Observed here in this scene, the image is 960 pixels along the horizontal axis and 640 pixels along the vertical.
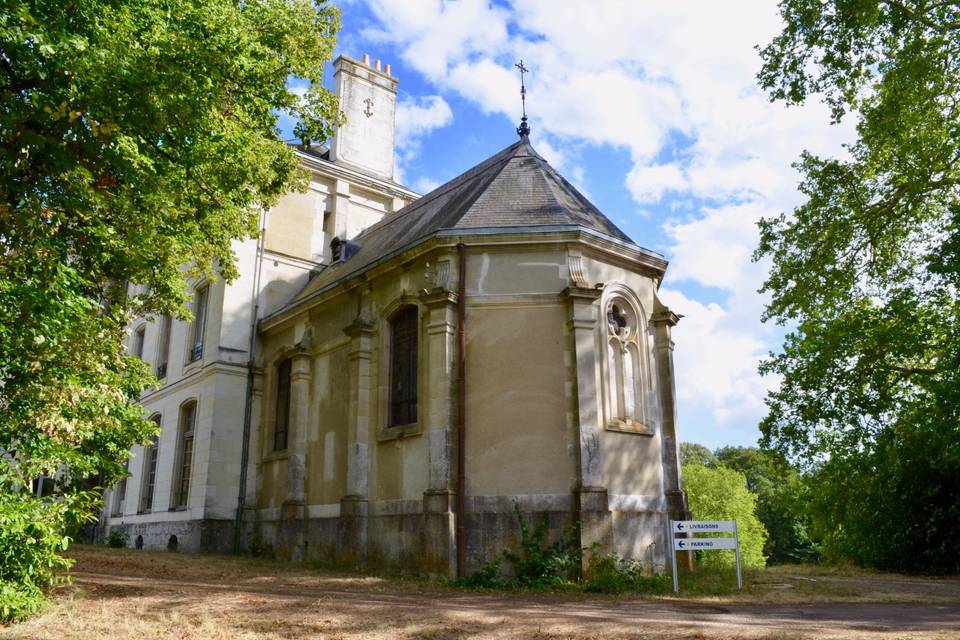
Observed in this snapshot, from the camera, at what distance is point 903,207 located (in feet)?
55.0

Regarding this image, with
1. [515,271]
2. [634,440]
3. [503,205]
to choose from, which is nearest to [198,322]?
[503,205]

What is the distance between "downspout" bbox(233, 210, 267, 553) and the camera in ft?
63.4

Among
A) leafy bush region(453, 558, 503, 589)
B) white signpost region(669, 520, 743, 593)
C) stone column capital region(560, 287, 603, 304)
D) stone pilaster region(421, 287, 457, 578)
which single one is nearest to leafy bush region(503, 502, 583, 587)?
leafy bush region(453, 558, 503, 589)

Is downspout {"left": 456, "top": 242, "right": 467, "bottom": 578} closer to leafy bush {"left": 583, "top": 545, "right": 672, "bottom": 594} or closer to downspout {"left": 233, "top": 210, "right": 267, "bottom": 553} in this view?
leafy bush {"left": 583, "top": 545, "right": 672, "bottom": 594}

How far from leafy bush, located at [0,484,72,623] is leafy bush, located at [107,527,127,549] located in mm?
16831

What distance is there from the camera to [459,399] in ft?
43.5

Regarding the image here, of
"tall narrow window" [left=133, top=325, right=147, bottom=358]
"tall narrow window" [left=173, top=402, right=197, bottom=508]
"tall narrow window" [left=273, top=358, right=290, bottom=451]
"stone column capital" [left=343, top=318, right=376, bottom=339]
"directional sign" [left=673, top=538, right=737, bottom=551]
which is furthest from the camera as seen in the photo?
"tall narrow window" [left=133, top=325, right=147, bottom=358]

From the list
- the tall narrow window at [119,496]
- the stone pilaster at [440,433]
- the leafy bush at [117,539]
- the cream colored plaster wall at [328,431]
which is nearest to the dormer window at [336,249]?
the cream colored plaster wall at [328,431]

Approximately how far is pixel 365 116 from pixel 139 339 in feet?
37.7

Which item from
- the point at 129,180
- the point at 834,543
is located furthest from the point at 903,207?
the point at 129,180

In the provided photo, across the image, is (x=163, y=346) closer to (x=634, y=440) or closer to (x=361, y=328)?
(x=361, y=328)

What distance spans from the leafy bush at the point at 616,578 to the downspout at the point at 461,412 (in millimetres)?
2130

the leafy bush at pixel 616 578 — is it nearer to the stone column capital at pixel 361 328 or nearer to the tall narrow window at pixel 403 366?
the tall narrow window at pixel 403 366

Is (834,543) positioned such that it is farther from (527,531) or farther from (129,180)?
(129,180)
